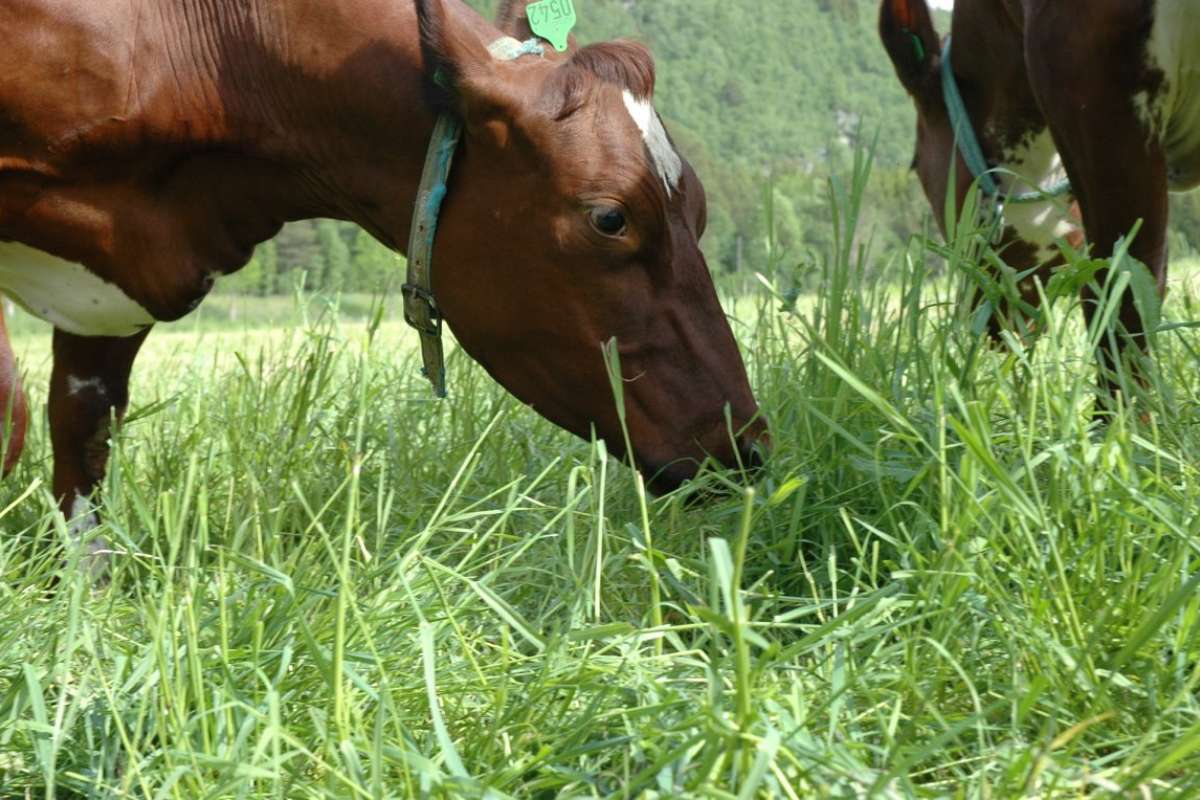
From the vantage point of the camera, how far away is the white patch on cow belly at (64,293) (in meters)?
3.07

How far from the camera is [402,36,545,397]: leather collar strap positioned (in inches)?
110

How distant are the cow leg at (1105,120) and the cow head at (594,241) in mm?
894

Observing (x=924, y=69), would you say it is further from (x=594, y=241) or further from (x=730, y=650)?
(x=730, y=650)

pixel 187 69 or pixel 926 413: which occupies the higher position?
pixel 187 69

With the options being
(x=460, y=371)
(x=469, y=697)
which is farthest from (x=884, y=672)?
(x=460, y=371)

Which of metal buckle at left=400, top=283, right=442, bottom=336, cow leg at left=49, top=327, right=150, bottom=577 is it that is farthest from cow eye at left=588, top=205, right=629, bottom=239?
cow leg at left=49, top=327, right=150, bottom=577

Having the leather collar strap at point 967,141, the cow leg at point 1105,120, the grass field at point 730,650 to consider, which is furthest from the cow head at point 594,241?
the leather collar strap at point 967,141

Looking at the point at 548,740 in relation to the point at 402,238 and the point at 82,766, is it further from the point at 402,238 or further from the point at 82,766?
the point at 402,238

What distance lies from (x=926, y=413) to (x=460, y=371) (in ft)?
6.50

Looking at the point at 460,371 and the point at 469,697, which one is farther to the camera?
the point at 460,371

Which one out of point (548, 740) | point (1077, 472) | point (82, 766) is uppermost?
point (1077, 472)

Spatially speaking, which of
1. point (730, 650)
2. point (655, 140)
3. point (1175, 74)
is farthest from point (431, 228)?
point (1175, 74)

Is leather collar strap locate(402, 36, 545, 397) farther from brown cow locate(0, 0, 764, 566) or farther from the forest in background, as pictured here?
the forest in background

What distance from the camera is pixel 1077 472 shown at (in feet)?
6.73
